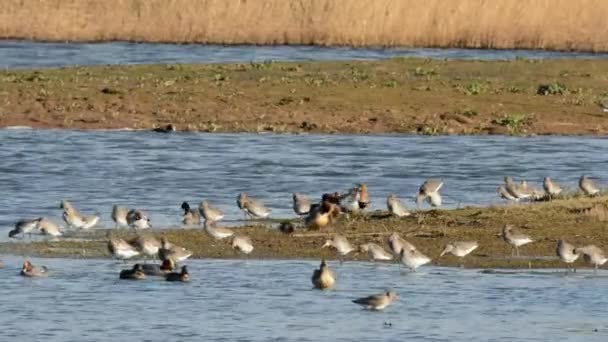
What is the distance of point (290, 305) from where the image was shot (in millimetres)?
15281

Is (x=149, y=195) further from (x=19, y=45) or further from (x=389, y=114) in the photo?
(x=19, y=45)

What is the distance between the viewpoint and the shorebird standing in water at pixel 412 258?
16.4m

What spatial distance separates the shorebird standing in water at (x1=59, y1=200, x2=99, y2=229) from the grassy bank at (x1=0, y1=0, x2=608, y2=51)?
20.8 meters

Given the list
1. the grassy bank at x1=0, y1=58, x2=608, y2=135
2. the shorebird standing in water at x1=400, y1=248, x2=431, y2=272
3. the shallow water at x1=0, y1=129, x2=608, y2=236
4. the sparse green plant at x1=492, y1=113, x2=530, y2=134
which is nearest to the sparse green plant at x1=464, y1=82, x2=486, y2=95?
the grassy bank at x1=0, y1=58, x2=608, y2=135

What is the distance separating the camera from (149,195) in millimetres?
22250

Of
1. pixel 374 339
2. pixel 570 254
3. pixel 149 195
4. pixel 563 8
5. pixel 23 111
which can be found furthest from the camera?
pixel 563 8

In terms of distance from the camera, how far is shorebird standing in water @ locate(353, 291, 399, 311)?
14773 mm

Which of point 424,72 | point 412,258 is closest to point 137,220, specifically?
point 412,258

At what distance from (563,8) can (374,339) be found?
2609 centimetres

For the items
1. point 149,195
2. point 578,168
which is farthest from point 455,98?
point 149,195

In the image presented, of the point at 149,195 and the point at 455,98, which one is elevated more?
the point at 455,98

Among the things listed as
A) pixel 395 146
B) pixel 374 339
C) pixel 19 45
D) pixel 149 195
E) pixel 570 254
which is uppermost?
pixel 19 45

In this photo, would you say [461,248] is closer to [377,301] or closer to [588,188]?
[377,301]

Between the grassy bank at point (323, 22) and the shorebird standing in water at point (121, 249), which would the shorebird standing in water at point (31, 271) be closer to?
the shorebird standing in water at point (121, 249)
